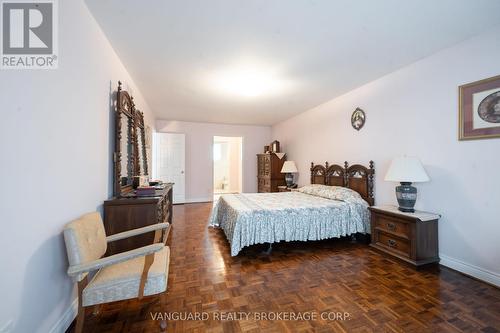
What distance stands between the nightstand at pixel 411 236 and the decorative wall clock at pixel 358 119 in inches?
58.4

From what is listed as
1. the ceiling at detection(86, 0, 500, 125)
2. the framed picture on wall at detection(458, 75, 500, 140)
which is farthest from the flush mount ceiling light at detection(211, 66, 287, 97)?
the framed picture on wall at detection(458, 75, 500, 140)

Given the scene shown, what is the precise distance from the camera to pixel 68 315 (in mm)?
1508

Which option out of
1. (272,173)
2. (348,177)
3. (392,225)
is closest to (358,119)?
(348,177)

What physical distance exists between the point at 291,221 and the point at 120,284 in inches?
79.8

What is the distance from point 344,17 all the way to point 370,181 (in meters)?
2.36

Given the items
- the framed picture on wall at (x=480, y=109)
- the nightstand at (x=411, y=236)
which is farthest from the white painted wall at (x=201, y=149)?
the framed picture on wall at (x=480, y=109)

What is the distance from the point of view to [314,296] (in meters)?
1.86

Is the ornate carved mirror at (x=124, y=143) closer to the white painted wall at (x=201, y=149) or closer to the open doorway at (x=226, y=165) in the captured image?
the white painted wall at (x=201, y=149)

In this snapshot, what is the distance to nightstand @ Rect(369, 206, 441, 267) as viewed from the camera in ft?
7.73

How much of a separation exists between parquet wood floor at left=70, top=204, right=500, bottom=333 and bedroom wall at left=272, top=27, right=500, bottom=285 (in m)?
0.40

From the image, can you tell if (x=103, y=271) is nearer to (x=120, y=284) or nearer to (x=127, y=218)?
(x=120, y=284)

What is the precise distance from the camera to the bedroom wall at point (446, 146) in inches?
82.4

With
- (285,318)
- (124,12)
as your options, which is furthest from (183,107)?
(285,318)

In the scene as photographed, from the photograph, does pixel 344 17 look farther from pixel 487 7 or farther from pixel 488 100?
pixel 488 100
